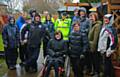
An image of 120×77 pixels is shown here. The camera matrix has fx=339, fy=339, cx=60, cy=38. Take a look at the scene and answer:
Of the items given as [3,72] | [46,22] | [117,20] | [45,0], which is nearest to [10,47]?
[3,72]

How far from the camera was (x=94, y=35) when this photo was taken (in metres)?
10.2

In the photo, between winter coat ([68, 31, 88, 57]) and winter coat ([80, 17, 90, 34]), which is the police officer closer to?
winter coat ([80, 17, 90, 34])

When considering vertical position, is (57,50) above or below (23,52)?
above

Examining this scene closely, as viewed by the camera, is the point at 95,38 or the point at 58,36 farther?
the point at 95,38

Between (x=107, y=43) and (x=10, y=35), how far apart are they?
383cm

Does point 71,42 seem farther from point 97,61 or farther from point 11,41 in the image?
point 11,41

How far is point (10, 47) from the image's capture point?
12.0m

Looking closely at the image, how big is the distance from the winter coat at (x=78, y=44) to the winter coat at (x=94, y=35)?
17.5 inches

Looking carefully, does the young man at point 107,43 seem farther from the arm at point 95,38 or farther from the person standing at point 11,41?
the person standing at point 11,41

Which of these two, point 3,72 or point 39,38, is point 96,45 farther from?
point 3,72

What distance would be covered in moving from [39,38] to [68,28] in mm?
1061

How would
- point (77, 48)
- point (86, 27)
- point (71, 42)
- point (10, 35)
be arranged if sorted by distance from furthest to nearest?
point (10, 35) → point (86, 27) → point (71, 42) → point (77, 48)

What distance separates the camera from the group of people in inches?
381

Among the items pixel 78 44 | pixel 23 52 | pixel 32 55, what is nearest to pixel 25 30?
→ pixel 32 55
